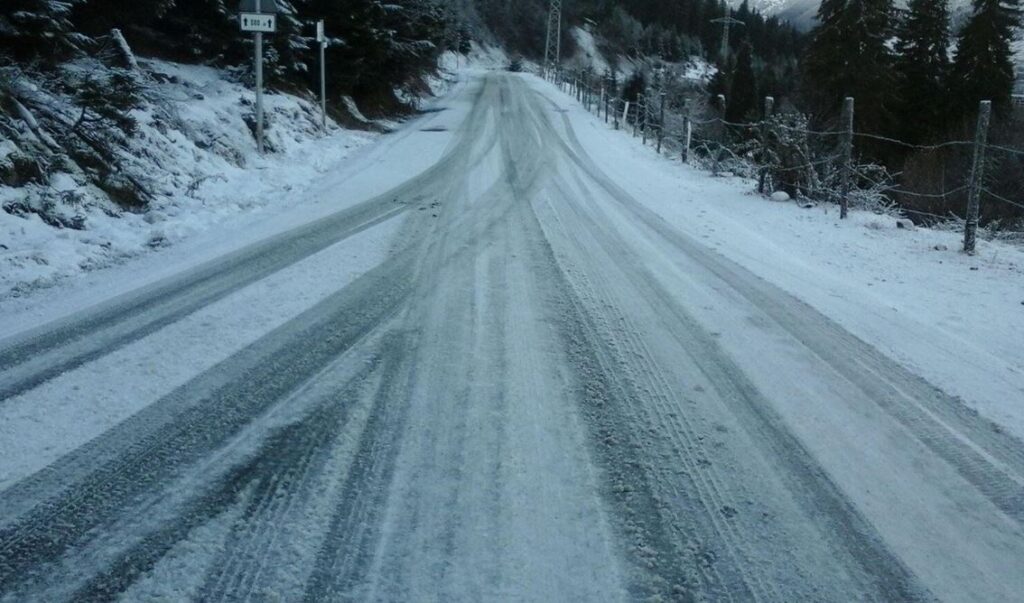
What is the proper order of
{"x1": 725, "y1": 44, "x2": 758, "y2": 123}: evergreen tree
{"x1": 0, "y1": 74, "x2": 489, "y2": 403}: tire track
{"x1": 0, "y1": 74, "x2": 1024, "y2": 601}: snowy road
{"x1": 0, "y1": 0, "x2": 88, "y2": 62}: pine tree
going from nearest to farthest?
{"x1": 0, "y1": 74, "x2": 1024, "y2": 601}: snowy road
{"x1": 0, "y1": 74, "x2": 489, "y2": 403}: tire track
{"x1": 0, "y1": 0, "x2": 88, "y2": 62}: pine tree
{"x1": 725, "y1": 44, "x2": 758, "y2": 123}: evergreen tree

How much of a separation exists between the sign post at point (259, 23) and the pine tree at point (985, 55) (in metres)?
34.0

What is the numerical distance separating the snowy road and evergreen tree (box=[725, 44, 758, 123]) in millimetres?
57516

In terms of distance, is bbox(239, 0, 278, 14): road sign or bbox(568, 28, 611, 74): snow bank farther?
bbox(568, 28, 611, 74): snow bank

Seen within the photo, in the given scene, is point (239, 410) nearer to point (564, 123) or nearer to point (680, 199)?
point (680, 199)

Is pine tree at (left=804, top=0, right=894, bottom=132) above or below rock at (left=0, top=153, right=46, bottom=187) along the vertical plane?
above

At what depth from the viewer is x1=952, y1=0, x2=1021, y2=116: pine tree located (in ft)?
114

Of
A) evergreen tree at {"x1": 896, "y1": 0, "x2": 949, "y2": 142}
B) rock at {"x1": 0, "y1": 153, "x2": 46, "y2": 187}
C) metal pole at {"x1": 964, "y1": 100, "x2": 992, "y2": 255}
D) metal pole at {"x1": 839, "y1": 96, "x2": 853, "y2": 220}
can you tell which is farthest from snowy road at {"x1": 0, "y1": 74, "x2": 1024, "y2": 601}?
evergreen tree at {"x1": 896, "y1": 0, "x2": 949, "y2": 142}

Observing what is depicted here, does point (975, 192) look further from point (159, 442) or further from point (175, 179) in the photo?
point (175, 179)

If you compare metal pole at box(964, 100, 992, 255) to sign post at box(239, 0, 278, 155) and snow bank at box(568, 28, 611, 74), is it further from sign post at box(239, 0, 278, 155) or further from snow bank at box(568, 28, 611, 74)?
snow bank at box(568, 28, 611, 74)

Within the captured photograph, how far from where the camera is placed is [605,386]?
12.7 ft

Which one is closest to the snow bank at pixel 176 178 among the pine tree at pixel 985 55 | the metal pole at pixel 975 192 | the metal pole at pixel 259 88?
the metal pole at pixel 259 88

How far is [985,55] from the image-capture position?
34.9 meters

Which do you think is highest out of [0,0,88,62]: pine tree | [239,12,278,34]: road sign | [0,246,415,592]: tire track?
[239,12,278,34]: road sign

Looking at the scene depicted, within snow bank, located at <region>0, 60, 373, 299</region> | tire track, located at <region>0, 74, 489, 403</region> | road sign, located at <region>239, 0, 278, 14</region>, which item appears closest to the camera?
tire track, located at <region>0, 74, 489, 403</region>
